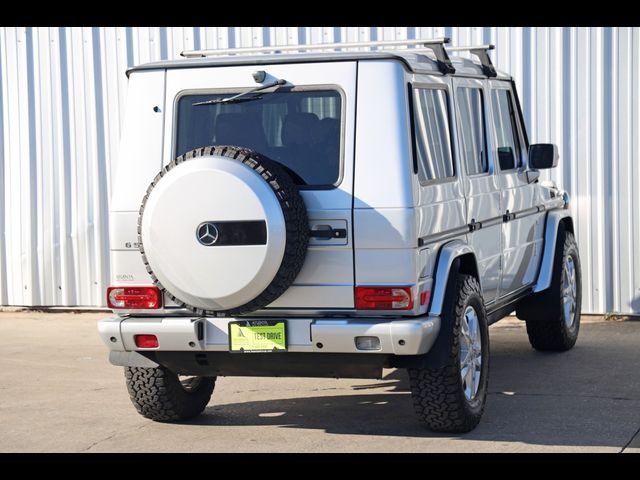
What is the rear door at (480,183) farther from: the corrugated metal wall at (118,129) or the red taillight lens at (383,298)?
the corrugated metal wall at (118,129)

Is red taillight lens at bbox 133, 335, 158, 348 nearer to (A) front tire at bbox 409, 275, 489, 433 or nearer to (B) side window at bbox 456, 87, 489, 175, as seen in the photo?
(A) front tire at bbox 409, 275, 489, 433

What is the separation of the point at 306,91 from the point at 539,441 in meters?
2.22

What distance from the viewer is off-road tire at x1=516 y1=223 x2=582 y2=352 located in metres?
9.11

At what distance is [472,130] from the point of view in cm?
766

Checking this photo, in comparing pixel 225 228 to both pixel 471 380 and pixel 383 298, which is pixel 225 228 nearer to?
pixel 383 298

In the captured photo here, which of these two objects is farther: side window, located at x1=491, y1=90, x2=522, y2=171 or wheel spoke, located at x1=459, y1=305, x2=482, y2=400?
side window, located at x1=491, y1=90, x2=522, y2=171

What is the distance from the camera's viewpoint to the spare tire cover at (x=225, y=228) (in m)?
6.08

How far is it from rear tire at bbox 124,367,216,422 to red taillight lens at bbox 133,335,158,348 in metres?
0.36

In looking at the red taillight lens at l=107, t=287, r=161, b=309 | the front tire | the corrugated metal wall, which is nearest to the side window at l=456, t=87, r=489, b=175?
the front tire

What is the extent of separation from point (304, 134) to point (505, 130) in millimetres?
2496

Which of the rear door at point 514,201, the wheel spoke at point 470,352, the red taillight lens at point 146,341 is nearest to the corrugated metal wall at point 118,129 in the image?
the rear door at point 514,201

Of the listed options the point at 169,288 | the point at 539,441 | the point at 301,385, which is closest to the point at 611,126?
the point at 301,385

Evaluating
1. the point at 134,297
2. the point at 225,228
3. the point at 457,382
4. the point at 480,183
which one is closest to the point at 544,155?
the point at 480,183

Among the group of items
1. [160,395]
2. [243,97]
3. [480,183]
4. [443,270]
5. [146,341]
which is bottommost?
[160,395]
